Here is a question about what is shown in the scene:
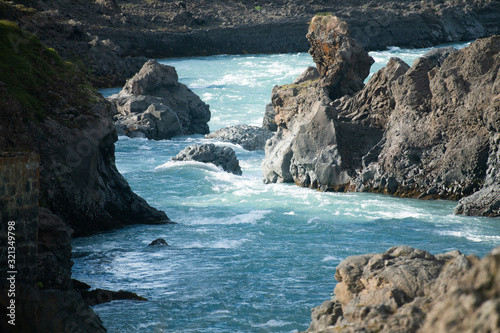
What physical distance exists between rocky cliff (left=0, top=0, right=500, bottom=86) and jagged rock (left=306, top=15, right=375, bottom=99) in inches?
1481

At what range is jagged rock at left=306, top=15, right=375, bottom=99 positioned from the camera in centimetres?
2062

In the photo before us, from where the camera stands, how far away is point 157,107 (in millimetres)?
29094

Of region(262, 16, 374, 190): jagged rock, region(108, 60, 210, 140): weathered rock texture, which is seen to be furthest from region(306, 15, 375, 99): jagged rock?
region(108, 60, 210, 140): weathered rock texture

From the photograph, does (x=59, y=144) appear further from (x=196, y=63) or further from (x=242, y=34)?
(x=242, y=34)

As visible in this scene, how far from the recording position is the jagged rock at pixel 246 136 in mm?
27303

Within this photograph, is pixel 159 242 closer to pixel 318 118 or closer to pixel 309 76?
pixel 318 118

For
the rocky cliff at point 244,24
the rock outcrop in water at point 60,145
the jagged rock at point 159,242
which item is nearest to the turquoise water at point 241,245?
the jagged rock at point 159,242

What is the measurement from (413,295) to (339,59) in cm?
1587

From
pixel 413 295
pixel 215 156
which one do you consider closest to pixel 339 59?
pixel 215 156

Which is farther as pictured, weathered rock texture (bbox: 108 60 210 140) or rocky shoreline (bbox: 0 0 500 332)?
weathered rock texture (bbox: 108 60 210 140)

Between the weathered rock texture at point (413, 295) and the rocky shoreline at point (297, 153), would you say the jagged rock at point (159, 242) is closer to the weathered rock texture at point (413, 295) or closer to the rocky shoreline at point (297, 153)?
the rocky shoreline at point (297, 153)

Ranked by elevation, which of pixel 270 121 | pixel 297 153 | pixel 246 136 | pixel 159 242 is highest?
pixel 270 121

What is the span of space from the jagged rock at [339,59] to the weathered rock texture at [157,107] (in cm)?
999

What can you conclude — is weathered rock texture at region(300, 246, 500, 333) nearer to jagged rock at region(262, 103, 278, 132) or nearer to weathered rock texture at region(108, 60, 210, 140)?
jagged rock at region(262, 103, 278, 132)
